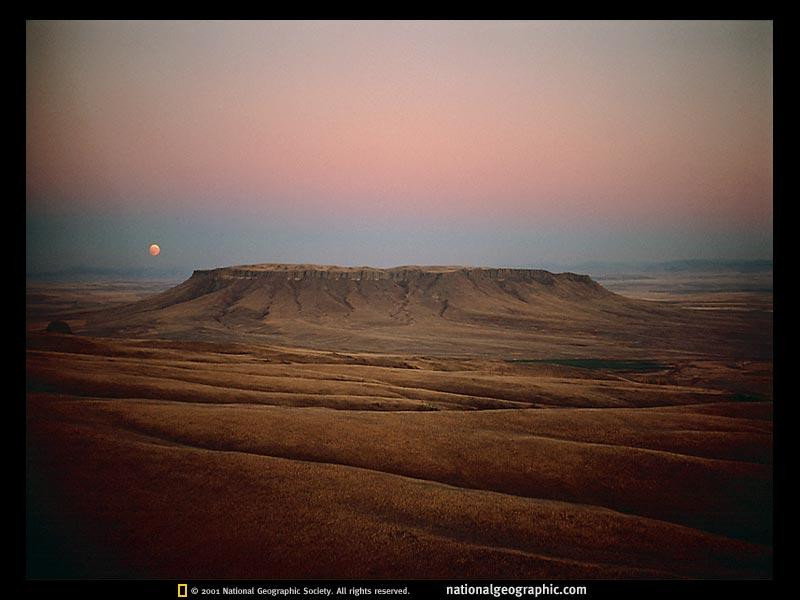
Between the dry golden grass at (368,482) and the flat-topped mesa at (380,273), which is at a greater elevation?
the flat-topped mesa at (380,273)

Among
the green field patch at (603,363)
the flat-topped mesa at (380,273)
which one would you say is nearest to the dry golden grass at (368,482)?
the green field patch at (603,363)

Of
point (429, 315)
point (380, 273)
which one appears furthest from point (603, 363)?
point (380, 273)

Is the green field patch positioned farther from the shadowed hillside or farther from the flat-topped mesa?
the flat-topped mesa

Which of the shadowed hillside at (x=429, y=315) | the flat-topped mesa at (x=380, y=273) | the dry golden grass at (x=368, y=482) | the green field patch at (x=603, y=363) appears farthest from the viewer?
the flat-topped mesa at (x=380, y=273)

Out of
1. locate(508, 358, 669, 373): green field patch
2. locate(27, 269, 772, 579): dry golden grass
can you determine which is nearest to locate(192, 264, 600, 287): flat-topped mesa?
locate(508, 358, 669, 373): green field patch

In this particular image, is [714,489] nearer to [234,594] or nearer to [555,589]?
[555,589]

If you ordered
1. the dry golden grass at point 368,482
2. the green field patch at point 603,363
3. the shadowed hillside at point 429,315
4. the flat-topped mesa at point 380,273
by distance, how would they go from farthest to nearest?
the flat-topped mesa at point 380,273, the shadowed hillside at point 429,315, the green field patch at point 603,363, the dry golden grass at point 368,482

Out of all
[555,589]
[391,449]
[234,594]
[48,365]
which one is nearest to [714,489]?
[555,589]

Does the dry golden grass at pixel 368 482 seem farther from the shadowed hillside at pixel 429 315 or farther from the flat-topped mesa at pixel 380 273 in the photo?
the flat-topped mesa at pixel 380 273
